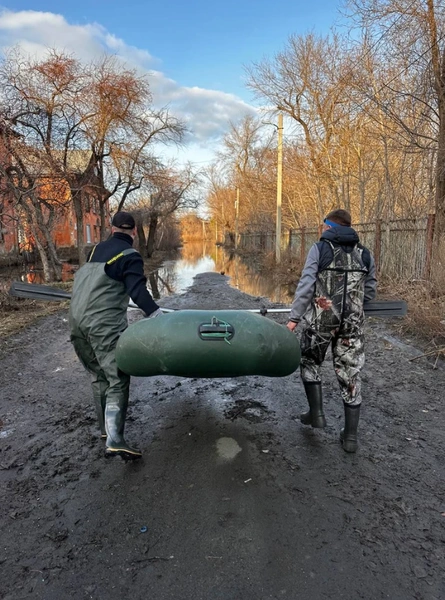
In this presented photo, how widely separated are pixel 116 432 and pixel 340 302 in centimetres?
191

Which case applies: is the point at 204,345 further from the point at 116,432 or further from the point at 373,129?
the point at 373,129

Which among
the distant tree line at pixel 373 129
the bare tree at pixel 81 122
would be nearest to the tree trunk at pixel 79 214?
the bare tree at pixel 81 122

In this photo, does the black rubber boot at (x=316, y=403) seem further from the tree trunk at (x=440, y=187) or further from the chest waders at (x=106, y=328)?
the tree trunk at (x=440, y=187)

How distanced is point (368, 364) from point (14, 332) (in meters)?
6.00

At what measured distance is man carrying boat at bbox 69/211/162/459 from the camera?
112 inches

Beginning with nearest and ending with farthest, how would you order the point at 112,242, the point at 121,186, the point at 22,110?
the point at 112,242
the point at 22,110
the point at 121,186

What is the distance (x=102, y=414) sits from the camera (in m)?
3.22

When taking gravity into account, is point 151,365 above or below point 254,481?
above

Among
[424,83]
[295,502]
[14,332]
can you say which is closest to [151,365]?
[295,502]

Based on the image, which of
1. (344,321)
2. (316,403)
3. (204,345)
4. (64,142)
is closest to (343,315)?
(344,321)

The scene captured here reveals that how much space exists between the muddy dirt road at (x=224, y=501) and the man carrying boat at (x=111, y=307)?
403mm

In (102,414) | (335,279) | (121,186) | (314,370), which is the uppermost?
(121,186)

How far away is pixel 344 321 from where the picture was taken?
9.87 ft

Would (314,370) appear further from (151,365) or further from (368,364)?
(368,364)
